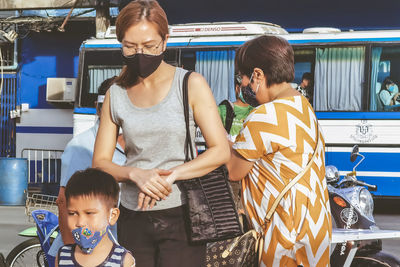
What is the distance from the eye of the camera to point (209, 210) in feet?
Answer: 8.04

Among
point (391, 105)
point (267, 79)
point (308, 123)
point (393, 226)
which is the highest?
point (267, 79)

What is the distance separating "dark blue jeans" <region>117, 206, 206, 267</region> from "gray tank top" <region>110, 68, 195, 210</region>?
4 cm

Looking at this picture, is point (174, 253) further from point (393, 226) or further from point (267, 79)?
point (393, 226)

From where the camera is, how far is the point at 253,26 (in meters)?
12.3

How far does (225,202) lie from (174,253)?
285 mm

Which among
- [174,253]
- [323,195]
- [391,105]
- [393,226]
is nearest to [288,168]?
[323,195]

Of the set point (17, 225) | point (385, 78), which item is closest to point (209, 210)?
point (17, 225)

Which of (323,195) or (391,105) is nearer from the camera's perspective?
(323,195)

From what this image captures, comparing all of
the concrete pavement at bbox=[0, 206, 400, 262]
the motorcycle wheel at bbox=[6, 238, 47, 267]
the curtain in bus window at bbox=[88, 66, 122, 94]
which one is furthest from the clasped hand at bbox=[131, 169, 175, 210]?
the curtain in bus window at bbox=[88, 66, 122, 94]

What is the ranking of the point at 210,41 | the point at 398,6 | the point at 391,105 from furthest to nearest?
the point at 398,6 < the point at 210,41 < the point at 391,105

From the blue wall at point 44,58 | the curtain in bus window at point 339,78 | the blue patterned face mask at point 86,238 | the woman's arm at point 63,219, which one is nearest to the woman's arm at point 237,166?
the blue patterned face mask at point 86,238

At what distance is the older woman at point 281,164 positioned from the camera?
2.51 meters

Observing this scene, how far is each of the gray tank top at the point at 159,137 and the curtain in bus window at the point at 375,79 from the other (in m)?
9.62

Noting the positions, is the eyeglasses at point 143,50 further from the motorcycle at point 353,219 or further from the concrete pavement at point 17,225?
the concrete pavement at point 17,225
